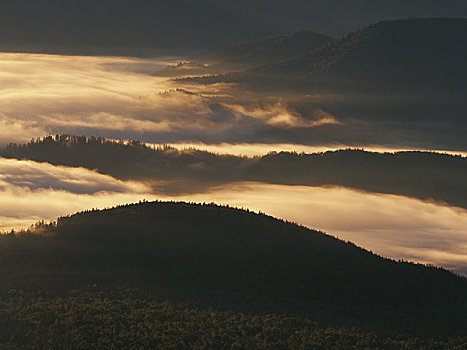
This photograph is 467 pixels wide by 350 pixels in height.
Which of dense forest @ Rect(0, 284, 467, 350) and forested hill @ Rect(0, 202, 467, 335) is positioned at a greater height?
forested hill @ Rect(0, 202, 467, 335)

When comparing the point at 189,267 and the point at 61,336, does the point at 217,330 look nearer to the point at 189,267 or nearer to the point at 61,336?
the point at 61,336

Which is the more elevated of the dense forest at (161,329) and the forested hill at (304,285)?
the forested hill at (304,285)

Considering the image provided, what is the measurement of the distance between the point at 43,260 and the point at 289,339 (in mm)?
77226

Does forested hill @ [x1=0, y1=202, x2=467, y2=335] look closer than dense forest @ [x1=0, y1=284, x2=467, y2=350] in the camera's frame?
No

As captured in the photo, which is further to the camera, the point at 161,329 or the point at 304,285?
the point at 304,285

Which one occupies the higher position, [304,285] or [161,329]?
[304,285]

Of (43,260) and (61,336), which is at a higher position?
(43,260)

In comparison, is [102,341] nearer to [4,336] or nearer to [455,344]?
[4,336]

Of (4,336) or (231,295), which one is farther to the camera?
(231,295)

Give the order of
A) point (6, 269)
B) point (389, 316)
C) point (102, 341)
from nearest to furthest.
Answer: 1. point (102, 341)
2. point (389, 316)
3. point (6, 269)

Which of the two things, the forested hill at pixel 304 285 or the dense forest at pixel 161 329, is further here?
the forested hill at pixel 304 285

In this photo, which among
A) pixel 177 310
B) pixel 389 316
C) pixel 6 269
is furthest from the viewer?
pixel 6 269

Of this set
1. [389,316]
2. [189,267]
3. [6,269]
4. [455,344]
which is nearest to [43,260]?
[6,269]

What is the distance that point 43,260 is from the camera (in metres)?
197
